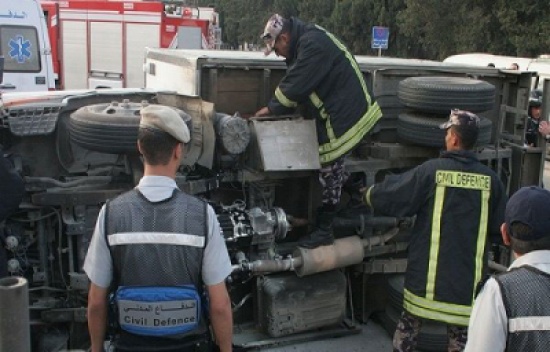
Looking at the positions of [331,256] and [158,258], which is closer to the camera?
[158,258]

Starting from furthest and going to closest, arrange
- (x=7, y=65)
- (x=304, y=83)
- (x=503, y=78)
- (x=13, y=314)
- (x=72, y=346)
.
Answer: (x=7, y=65) < (x=503, y=78) < (x=304, y=83) < (x=72, y=346) < (x=13, y=314)

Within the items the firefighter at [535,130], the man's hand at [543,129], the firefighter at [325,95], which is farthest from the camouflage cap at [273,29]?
the man's hand at [543,129]

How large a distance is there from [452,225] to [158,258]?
1798mm

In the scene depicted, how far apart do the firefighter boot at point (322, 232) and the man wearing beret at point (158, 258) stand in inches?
76.0

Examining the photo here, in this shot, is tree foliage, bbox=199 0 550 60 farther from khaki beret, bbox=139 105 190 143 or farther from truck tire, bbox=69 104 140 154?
khaki beret, bbox=139 105 190 143

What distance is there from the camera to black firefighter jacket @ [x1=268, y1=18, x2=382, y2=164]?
171 inches

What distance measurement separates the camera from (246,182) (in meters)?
4.45

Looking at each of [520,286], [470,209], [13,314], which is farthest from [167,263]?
[470,209]

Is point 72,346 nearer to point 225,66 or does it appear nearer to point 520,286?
point 225,66

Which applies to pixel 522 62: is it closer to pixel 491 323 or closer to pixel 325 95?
pixel 325 95

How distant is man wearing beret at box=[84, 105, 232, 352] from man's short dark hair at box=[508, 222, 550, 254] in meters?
1.05

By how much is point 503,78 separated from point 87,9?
11075mm

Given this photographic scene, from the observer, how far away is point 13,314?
6.17 ft

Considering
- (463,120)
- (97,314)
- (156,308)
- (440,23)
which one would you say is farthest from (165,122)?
(440,23)
